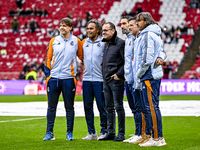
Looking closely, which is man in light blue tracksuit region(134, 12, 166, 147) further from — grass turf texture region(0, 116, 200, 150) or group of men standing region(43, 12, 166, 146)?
grass turf texture region(0, 116, 200, 150)

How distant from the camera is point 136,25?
5.98 metres

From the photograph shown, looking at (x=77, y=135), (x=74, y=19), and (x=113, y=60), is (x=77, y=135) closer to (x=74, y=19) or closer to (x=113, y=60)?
(x=113, y=60)

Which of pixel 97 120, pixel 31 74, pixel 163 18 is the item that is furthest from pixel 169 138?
pixel 163 18

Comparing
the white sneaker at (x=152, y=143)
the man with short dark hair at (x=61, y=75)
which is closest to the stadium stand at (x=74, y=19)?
the man with short dark hair at (x=61, y=75)

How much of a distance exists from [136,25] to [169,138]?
224 cm

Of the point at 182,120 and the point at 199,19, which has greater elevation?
the point at 199,19

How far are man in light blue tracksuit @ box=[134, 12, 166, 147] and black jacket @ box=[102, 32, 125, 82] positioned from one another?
72 centimetres

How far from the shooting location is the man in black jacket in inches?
244

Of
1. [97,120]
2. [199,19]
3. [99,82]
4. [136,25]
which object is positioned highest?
[199,19]

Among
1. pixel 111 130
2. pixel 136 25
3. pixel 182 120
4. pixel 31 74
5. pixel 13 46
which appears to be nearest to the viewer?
pixel 136 25

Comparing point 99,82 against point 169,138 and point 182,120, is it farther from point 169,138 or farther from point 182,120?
point 182,120

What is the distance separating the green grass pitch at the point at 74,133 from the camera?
5562mm

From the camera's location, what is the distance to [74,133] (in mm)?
7363

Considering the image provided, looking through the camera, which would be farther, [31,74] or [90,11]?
[90,11]
